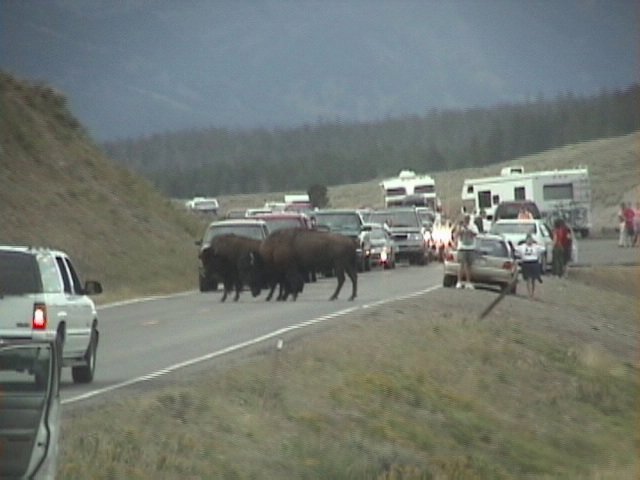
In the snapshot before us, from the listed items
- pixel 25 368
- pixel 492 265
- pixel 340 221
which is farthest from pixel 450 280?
pixel 25 368

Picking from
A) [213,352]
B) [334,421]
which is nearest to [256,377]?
[334,421]

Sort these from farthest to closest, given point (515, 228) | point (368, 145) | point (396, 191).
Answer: point (368, 145) < point (396, 191) < point (515, 228)

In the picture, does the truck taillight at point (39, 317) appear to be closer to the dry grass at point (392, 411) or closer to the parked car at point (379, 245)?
the dry grass at point (392, 411)

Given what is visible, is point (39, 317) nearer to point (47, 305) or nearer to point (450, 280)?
point (47, 305)

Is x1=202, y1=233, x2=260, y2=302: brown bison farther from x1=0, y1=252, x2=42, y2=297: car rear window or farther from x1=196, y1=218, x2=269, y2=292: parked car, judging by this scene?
x1=0, y1=252, x2=42, y2=297: car rear window

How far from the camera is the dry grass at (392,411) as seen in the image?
1510 cm

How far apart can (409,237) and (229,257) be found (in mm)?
24744

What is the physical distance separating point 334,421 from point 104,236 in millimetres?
37600

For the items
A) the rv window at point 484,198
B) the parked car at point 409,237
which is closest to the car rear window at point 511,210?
the parked car at point 409,237

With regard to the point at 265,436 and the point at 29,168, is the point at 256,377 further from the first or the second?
the point at 29,168

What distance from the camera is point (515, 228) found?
5103 cm

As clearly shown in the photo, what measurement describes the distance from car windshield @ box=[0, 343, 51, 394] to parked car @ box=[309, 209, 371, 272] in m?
45.9

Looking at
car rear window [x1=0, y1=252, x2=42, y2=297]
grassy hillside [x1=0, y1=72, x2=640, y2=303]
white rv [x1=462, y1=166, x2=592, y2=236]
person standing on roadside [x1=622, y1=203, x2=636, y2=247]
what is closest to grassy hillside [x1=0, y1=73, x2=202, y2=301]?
grassy hillside [x1=0, y1=72, x2=640, y2=303]

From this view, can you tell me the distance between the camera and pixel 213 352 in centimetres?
2431
